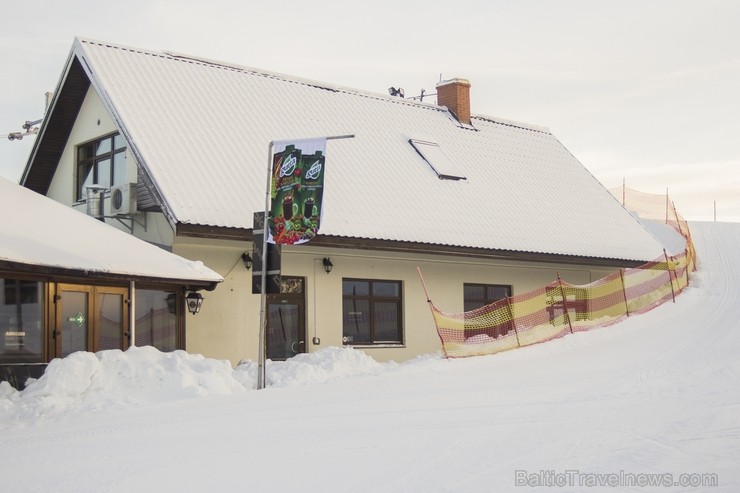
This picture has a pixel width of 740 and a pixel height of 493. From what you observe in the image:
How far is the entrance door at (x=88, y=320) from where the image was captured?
15.8 meters

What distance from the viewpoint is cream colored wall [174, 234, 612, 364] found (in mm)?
18328

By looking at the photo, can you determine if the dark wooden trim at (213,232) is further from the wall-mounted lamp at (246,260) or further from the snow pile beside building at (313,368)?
the snow pile beside building at (313,368)

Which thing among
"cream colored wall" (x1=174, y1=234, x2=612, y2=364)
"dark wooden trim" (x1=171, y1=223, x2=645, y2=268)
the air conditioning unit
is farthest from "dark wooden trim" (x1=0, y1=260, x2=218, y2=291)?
the air conditioning unit

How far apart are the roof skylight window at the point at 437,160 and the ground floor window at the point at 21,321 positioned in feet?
38.2

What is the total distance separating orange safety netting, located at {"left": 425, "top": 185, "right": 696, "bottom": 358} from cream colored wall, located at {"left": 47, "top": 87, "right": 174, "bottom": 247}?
18.1 ft

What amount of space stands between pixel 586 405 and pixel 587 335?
8624 mm

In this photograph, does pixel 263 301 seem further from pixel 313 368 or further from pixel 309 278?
pixel 309 278

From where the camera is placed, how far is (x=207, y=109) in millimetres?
21391

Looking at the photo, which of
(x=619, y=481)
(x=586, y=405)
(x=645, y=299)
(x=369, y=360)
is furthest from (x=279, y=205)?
(x=645, y=299)

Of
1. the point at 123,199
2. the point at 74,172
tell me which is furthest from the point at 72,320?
the point at 74,172

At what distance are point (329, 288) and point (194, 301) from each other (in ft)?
11.3

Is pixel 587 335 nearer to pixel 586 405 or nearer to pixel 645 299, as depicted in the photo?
pixel 645 299

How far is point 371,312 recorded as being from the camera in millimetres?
21031

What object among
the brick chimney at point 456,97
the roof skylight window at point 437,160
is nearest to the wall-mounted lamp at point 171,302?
the roof skylight window at point 437,160
